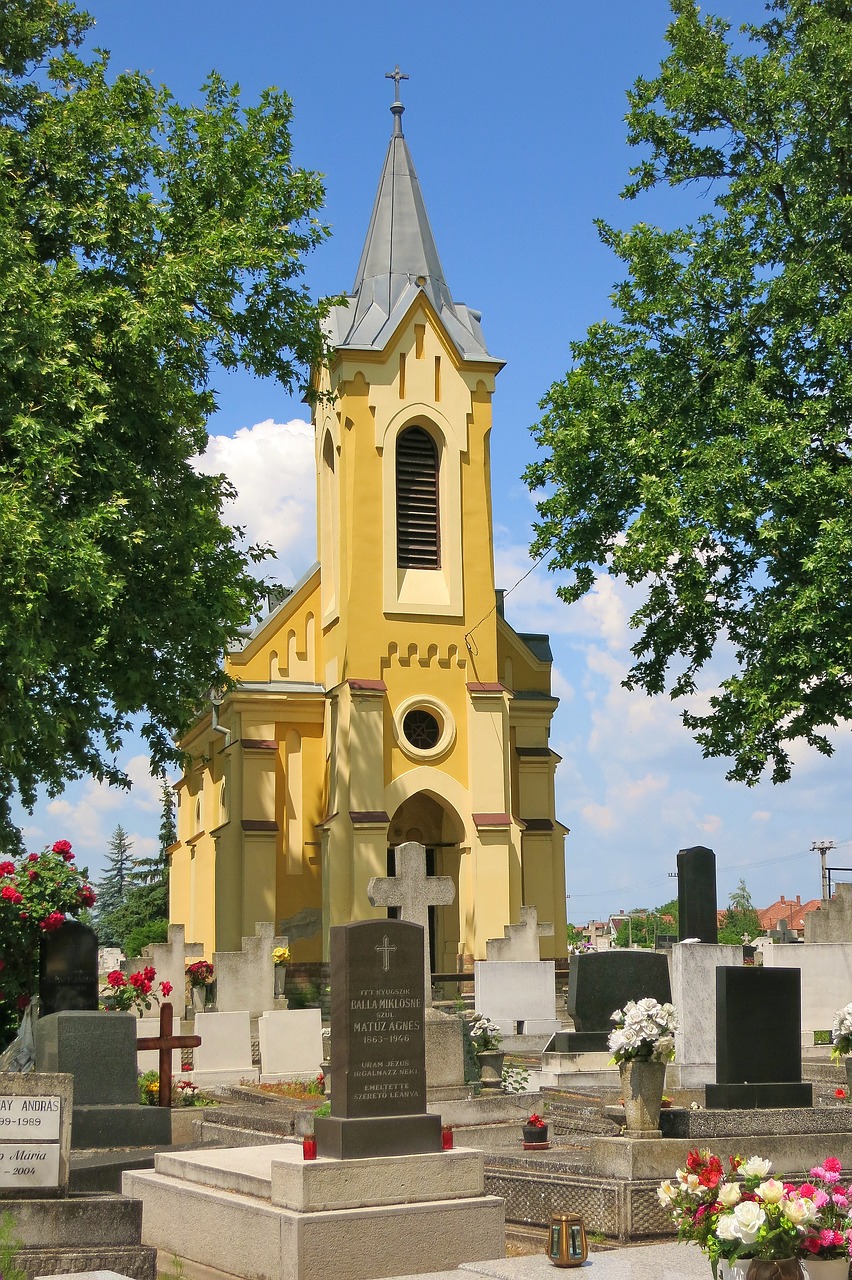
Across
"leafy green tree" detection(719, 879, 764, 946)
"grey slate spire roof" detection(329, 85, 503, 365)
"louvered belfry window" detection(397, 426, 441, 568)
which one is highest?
"grey slate spire roof" detection(329, 85, 503, 365)

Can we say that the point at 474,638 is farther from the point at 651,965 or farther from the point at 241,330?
the point at 651,965

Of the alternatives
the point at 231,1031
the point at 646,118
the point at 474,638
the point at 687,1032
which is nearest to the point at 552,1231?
the point at 687,1032

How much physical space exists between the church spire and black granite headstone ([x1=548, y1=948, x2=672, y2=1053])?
1654 cm

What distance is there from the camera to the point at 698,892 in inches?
656

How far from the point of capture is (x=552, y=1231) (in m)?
7.99

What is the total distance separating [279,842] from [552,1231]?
75.6 ft

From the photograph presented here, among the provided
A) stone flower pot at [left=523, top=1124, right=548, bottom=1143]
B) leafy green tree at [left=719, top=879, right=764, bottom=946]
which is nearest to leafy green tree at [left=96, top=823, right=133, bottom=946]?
leafy green tree at [left=719, top=879, right=764, bottom=946]

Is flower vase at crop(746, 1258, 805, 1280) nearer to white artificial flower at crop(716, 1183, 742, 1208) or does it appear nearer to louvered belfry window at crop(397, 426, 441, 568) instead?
white artificial flower at crop(716, 1183, 742, 1208)

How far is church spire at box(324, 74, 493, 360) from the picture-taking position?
103ft

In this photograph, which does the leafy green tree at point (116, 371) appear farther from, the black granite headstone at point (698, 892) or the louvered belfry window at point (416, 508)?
the louvered belfry window at point (416, 508)

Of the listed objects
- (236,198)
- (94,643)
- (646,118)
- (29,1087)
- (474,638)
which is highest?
(646,118)

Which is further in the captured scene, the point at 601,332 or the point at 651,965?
the point at 601,332

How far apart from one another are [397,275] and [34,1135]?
26393mm

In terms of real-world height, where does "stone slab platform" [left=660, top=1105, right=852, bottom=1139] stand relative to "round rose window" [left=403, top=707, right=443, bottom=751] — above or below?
Result: below
